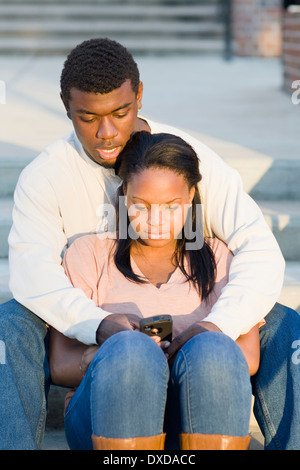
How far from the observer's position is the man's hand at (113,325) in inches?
73.1

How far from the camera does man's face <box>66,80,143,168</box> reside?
6.57ft

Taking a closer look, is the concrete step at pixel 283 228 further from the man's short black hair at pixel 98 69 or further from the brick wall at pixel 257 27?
the brick wall at pixel 257 27

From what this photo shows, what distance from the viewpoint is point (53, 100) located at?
16.9ft

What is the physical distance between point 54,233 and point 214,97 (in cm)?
358

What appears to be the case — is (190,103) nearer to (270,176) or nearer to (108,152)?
(270,176)

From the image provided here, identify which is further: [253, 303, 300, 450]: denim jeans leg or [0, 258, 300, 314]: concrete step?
[0, 258, 300, 314]: concrete step

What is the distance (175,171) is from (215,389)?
622mm

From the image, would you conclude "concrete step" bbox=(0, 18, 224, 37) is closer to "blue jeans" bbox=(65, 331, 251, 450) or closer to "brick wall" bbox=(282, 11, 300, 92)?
"brick wall" bbox=(282, 11, 300, 92)

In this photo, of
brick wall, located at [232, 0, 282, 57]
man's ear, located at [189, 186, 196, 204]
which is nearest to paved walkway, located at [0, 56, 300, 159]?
brick wall, located at [232, 0, 282, 57]

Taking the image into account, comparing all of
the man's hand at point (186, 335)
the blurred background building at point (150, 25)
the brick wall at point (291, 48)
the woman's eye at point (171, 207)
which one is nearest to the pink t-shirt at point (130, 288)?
the man's hand at point (186, 335)

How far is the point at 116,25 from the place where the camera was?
8141mm

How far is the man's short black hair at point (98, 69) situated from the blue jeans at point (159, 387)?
0.71m

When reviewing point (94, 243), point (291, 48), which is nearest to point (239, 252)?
point (94, 243)
